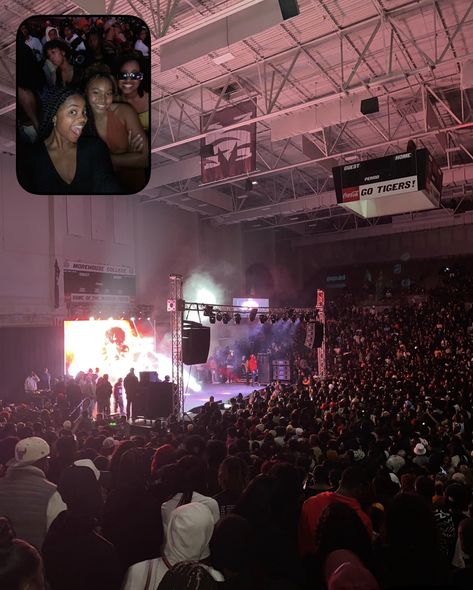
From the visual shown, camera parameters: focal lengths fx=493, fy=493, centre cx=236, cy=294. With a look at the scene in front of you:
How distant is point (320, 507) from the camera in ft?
10.5

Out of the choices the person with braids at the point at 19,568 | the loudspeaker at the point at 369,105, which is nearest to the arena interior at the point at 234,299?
the person with braids at the point at 19,568

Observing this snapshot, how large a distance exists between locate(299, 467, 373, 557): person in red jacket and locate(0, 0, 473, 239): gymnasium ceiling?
17.9ft

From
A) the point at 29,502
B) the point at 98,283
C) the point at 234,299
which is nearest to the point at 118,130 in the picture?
the point at 29,502

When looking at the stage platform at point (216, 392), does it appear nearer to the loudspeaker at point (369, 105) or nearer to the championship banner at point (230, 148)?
the championship banner at point (230, 148)

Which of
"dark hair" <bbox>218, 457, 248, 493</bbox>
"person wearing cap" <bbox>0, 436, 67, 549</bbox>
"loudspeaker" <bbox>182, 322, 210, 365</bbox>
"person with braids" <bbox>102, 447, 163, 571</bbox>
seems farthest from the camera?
"loudspeaker" <bbox>182, 322, 210, 365</bbox>

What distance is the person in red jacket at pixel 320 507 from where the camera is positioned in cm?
312

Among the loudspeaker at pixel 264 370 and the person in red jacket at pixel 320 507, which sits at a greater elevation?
the person in red jacket at pixel 320 507

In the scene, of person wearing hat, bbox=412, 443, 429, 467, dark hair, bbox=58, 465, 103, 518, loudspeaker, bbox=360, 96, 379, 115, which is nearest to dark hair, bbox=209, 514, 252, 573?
dark hair, bbox=58, 465, 103, 518

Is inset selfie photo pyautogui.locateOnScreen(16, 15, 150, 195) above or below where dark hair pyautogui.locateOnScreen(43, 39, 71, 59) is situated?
below

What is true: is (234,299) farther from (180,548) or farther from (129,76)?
(129,76)

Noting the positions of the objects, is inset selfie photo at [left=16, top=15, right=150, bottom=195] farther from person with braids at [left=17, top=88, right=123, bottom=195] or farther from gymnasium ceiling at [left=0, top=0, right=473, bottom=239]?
gymnasium ceiling at [left=0, top=0, right=473, bottom=239]

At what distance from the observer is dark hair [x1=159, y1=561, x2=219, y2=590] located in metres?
1.83

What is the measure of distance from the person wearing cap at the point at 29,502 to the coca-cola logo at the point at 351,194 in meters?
8.60

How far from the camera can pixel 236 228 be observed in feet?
86.1
